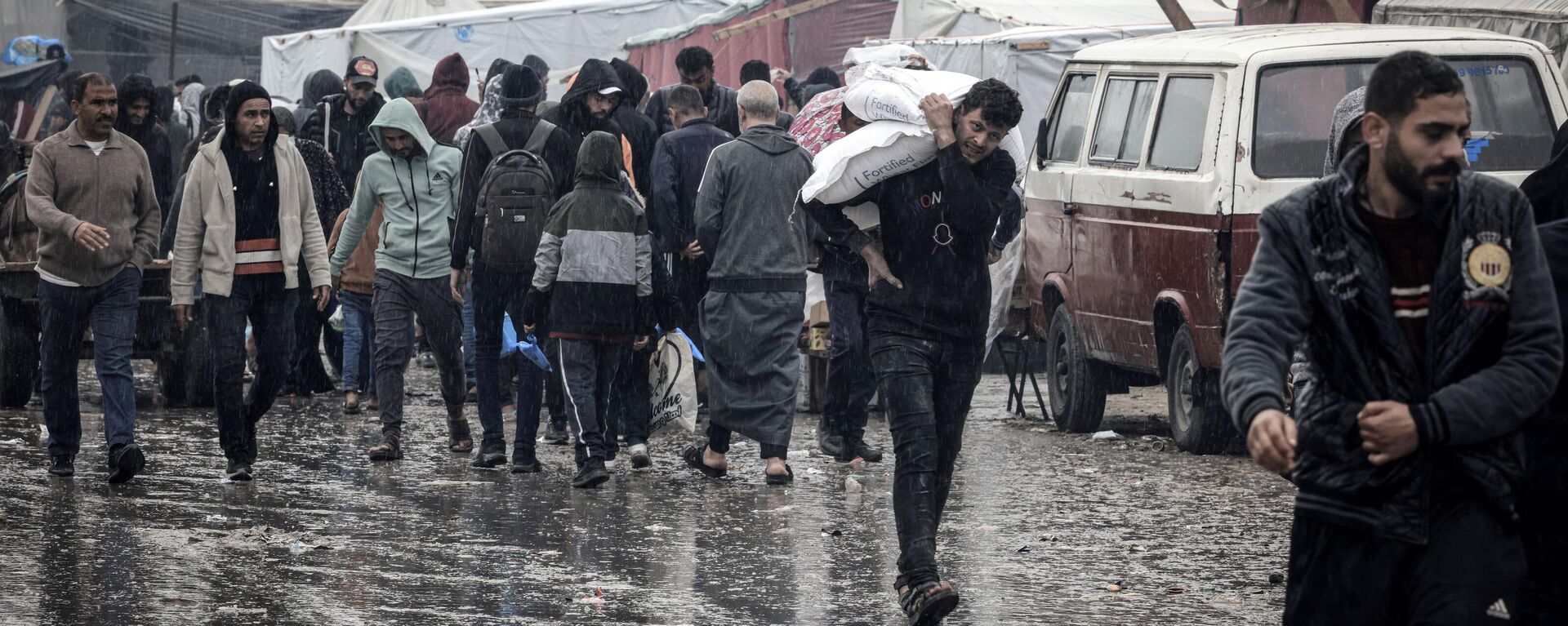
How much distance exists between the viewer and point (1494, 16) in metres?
13.4

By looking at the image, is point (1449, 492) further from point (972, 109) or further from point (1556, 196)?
point (972, 109)

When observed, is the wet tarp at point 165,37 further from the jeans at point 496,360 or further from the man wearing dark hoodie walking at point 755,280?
the man wearing dark hoodie walking at point 755,280

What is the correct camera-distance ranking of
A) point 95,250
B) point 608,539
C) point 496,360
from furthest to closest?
point 496,360
point 95,250
point 608,539

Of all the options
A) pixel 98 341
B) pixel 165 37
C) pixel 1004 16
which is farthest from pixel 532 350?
pixel 165 37

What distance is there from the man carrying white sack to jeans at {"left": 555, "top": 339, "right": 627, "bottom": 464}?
9.46 feet

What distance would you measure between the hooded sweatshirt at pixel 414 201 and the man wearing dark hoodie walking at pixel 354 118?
3.08m

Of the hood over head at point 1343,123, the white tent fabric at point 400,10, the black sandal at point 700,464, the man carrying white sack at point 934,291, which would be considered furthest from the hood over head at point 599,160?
the white tent fabric at point 400,10

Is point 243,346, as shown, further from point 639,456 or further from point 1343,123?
point 1343,123

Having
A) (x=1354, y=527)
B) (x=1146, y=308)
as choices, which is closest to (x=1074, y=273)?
(x=1146, y=308)

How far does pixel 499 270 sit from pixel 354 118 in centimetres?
405

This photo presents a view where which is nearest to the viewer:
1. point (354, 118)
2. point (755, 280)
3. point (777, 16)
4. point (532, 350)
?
point (755, 280)

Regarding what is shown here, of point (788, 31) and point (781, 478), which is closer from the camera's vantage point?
point (781, 478)

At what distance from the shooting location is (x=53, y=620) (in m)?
6.41

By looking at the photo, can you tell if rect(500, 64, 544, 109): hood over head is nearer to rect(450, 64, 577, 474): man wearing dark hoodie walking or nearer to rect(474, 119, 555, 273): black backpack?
rect(450, 64, 577, 474): man wearing dark hoodie walking
